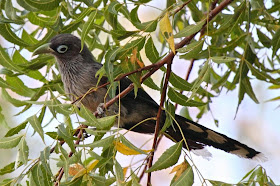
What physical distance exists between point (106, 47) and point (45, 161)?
1.80 metres

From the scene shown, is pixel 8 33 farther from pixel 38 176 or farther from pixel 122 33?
pixel 38 176

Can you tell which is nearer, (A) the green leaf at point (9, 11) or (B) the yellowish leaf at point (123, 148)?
(B) the yellowish leaf at point (123, 148)

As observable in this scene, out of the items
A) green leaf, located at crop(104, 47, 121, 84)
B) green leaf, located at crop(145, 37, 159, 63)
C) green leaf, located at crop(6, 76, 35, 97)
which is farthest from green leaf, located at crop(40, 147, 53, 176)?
green leaf, located at crop(6, 76, 35, 97)

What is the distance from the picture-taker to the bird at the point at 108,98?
15.7ft

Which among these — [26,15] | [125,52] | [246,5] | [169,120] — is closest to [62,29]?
[26,15]

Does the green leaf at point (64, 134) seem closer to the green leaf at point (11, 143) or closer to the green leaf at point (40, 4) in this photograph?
the green leaf at point (11, 143)

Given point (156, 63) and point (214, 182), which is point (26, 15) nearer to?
point (156, 63)

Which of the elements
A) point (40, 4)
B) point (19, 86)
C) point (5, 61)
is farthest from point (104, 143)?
point (19, 86)

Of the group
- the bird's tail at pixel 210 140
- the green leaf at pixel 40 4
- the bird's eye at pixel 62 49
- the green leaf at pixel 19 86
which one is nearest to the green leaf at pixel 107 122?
the green leaf at pixel 40 4

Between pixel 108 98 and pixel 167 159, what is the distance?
7.64ft

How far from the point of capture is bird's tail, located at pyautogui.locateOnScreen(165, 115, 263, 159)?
15.0 feet

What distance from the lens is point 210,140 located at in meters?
4.70

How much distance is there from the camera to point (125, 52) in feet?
10.1

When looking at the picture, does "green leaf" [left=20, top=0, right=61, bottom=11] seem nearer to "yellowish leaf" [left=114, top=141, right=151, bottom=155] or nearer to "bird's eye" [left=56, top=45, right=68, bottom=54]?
"yellowish leaf" [left=114, top=141, right=151, bottom=155]
